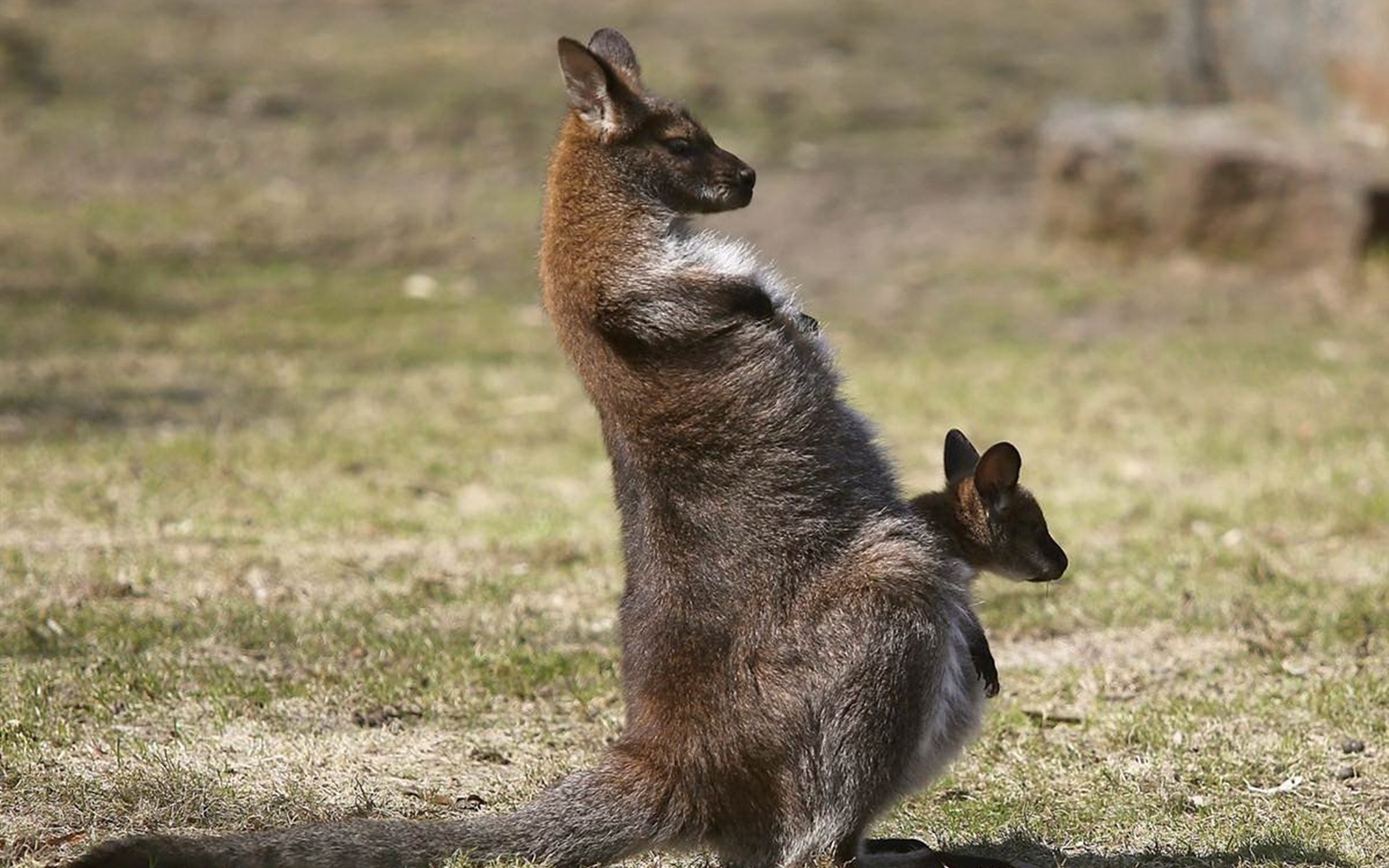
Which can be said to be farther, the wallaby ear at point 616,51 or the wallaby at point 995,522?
the wallaby ear at point 616,51

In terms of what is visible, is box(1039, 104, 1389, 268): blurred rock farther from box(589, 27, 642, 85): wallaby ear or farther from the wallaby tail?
the wallaby tail

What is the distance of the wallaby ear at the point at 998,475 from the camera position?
14.7 feet

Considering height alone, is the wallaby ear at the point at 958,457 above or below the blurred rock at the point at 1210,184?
below

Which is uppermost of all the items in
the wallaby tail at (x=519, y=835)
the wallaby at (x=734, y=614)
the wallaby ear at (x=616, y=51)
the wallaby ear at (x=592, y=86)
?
the wallaby ear at (x=616, y=51)

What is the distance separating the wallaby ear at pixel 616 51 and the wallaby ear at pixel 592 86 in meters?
0.28

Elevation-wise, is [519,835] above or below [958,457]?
below

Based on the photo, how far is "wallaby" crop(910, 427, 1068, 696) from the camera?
14.8 feet

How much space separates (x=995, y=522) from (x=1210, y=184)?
23.3 feet

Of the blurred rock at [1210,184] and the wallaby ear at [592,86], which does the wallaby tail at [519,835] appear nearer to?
the wallaby ear at [592,86]

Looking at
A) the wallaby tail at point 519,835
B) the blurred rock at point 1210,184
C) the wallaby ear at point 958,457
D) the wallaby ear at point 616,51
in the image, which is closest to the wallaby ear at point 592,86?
the wallaby ear at point 616,51

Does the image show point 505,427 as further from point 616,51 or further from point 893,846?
point 893,846

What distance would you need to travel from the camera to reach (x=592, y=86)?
452 centimetres

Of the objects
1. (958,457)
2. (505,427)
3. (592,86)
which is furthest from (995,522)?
(505,427)

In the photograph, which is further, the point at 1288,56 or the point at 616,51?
the point at 1288,56
